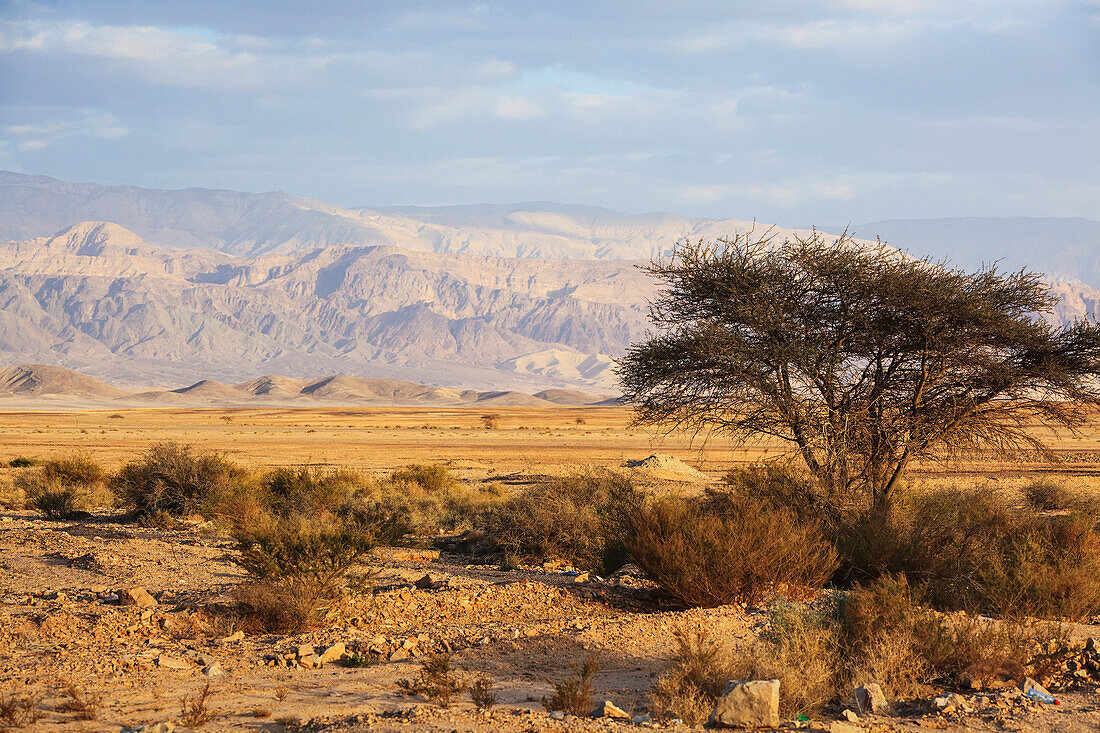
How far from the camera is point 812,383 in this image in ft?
53.3

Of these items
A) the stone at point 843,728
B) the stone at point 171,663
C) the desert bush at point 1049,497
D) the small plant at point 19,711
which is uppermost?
the small plant at point 19,711

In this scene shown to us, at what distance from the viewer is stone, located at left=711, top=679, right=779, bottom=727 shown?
23.2ft

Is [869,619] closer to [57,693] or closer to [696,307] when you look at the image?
[57,693]

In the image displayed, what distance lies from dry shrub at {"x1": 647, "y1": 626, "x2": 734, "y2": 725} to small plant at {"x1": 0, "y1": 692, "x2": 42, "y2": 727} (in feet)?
16.1

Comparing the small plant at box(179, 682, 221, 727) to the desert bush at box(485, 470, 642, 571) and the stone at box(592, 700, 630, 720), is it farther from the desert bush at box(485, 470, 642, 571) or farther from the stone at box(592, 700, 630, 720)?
the desert bush at box(485, 470, 642, 571)

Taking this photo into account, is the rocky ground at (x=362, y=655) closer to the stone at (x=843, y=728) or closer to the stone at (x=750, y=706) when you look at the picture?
the stone at (x=843, y=728)

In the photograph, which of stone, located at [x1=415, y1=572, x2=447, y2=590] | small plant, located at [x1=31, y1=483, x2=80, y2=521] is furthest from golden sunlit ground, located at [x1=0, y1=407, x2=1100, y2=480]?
small plant, located at [x1=31, y1=483, x2=80, y2=521]

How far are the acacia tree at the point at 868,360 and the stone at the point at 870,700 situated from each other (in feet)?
25.2

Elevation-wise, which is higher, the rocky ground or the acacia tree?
the acacia tree

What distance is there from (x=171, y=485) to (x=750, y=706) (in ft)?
61.1

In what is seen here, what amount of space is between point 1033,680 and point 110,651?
8886 mm

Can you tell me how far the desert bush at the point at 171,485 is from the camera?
72.2ft

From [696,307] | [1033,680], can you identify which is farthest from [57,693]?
[696,307]

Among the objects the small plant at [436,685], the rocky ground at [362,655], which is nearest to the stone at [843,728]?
the rocky ground at [362,655]
